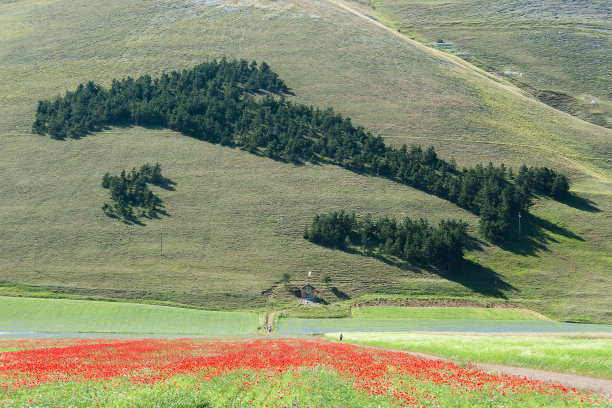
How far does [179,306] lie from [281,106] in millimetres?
101979

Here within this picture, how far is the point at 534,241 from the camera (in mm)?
120188

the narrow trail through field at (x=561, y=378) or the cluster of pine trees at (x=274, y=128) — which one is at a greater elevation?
the cluster of pine trees at (x=274, y=128)

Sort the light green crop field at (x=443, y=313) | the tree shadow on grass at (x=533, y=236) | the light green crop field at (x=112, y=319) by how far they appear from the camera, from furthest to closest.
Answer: the tree shadow on grass at (x=533, y=236) < the light green crop field at (x=443, y=313) < the light green crop field at (x=112, y=319)

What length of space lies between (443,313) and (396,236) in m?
27.3

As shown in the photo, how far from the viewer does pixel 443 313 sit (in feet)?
308

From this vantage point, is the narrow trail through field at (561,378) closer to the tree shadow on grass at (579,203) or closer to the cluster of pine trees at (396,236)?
the cluster of pine trees at (396,236)

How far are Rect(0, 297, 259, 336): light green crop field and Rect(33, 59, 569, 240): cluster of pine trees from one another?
231 feet

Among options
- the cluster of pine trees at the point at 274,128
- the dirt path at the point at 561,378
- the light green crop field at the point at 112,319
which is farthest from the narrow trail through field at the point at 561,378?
the cluster of pine trees at the point at 274,128

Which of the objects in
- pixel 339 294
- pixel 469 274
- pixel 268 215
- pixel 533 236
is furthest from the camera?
pixel 268 215

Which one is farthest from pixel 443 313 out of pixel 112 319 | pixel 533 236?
pixel 112 319

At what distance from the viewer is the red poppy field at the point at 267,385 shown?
20.9m

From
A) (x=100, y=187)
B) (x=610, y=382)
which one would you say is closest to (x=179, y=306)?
(x=100, y=187)

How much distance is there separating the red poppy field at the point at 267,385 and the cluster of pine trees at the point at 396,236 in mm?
84588

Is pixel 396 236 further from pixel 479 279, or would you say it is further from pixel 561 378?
pixel 561 378
